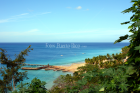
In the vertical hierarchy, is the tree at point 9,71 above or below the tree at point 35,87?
below

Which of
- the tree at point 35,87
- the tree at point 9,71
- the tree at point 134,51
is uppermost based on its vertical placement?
the tree at point 134,51

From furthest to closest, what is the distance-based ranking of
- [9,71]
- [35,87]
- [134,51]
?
[9,71] < [35,87] < [134,51]

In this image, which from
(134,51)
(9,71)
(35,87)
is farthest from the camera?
(9,71)

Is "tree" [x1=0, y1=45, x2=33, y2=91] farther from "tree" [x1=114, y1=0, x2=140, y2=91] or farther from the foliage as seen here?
"tree" [x1=114, y1=0, x2=140, y2=91]

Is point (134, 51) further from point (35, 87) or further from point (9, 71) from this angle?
point (9, 71)

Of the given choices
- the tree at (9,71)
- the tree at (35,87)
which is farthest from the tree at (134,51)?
the tree at (9,71)


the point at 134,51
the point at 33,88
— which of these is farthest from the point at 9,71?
the point at 134,51

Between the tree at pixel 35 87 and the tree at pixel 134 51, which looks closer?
the tree at pixel 134 51

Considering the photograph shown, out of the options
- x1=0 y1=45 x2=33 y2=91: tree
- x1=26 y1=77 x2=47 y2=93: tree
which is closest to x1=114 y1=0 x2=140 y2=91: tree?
x1=26 y1=77 x2=47 y2=93: tree

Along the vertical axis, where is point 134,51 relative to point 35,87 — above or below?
above

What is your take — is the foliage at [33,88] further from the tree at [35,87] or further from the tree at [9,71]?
the tree at [9,71]

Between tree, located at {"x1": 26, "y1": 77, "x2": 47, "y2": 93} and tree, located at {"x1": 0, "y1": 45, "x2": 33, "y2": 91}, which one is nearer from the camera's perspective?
tree, located at {"x1": 26, "y1": 77, "x2": 47, "y2": 93}

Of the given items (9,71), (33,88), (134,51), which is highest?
(134,51)

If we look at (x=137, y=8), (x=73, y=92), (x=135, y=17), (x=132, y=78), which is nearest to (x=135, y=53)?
(x=132, y=78)
